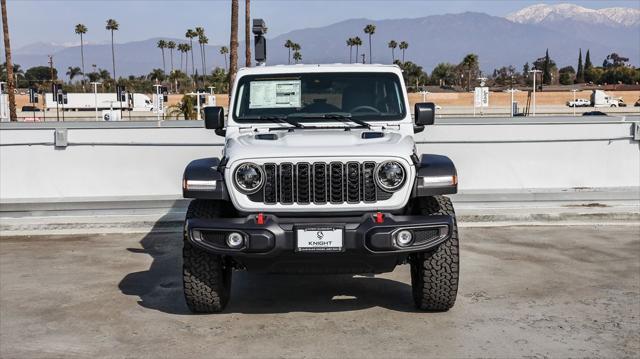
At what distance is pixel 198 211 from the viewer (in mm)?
6258

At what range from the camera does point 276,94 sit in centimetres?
727

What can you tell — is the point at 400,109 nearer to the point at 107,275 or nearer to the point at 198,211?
the point at 198,211

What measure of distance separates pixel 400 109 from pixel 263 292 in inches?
82.4

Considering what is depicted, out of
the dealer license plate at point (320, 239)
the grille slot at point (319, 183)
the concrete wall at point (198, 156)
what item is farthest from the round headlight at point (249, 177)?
the concrete wall at point (198, 156)

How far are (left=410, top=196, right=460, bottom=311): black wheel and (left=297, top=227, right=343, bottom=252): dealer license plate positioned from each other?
0.81 meters

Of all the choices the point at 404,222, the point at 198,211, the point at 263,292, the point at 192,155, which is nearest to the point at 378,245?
the point at 404,222

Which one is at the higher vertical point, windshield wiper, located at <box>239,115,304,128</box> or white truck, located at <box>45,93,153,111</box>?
windshield wiper, located at <box>239,115,304,128</box>

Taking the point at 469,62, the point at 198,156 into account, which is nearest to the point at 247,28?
the point at 198,156

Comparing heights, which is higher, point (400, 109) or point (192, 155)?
point (400, 109)

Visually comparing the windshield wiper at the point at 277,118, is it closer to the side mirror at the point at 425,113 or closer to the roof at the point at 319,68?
the roof at the point at 319,68

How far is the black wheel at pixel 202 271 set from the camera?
20.6 ft

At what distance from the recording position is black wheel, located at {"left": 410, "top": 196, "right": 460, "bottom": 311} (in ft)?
20.4

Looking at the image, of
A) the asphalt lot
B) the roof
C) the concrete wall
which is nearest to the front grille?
the asphalt lot

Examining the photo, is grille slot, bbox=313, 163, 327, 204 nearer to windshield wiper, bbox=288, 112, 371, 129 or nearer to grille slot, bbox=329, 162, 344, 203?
grille slot, bbox=329, 162, 344, 203
